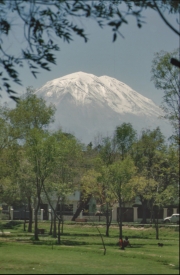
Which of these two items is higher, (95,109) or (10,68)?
(95,109)

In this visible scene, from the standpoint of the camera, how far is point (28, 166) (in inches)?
1690

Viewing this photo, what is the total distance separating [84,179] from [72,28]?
35.7m

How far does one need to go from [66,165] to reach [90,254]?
16059mm

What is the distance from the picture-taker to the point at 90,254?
28.2 meters

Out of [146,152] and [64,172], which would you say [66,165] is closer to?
[64,172]

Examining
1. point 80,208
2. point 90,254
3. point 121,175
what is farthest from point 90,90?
point 90,254

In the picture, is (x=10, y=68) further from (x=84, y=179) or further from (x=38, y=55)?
(x=84, y=179)

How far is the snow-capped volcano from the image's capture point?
9638 centimetres

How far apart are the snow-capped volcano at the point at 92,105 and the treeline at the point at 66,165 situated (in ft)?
75.7

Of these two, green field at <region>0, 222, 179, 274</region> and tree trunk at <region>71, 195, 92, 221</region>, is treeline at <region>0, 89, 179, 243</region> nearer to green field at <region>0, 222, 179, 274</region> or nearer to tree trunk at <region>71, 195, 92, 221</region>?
green field at <region>0, 222, 179, 274</region>

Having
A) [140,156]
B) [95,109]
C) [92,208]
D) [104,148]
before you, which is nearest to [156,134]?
[140,156]

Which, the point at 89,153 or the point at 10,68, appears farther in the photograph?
the point at 89,153

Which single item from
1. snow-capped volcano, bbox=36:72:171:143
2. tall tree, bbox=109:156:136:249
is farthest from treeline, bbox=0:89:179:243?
snow-capped volcano, bbox=36:72:171:143

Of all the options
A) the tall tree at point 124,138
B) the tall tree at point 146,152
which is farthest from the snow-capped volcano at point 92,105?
the tall tree at point 124,138
